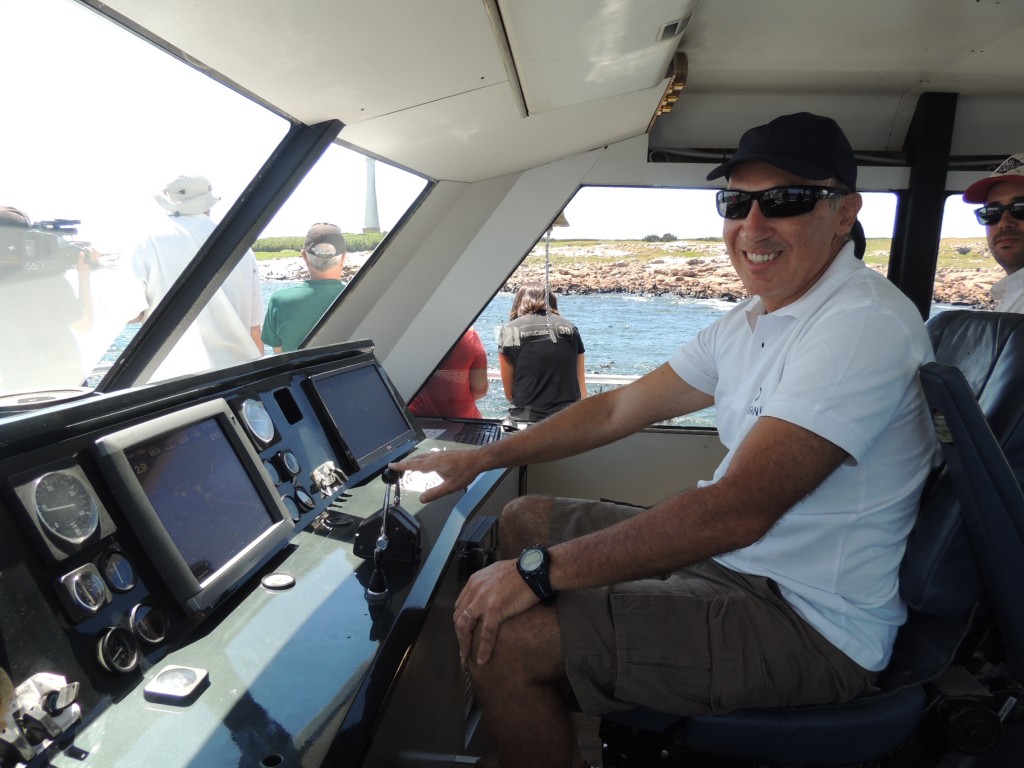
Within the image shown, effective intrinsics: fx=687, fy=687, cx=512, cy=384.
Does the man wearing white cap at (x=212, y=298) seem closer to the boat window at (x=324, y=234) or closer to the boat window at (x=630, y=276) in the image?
the boat window at (x=324, y=234)

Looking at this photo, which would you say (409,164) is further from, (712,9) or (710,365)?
(710,365)

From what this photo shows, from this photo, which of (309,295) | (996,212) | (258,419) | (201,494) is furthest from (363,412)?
(996,212)

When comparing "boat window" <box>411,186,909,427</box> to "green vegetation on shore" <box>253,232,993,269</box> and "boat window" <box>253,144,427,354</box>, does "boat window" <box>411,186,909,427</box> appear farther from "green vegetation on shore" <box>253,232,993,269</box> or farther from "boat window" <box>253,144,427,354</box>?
"boat window" <box>253,144,427,354</box>

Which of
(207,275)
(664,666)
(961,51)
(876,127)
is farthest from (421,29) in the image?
(876,127)

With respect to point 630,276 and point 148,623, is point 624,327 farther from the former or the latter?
point 148,623

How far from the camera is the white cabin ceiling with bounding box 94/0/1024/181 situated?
4.57 ft

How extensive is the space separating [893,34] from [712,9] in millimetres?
775

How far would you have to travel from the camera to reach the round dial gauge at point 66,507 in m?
0.96

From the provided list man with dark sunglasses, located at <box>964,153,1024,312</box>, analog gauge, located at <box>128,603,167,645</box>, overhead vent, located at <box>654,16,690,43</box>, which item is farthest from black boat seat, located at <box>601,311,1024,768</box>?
man with dark sunglasses, located at <box>964,153,1024,312</box>

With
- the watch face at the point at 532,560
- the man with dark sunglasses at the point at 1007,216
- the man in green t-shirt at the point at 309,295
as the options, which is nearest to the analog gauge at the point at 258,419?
the watch face at the point at 532,560

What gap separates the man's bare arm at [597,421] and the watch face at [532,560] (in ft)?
1.82

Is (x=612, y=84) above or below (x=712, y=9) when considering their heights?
below

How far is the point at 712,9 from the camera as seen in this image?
2.31m

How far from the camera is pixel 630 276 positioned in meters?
3.73
